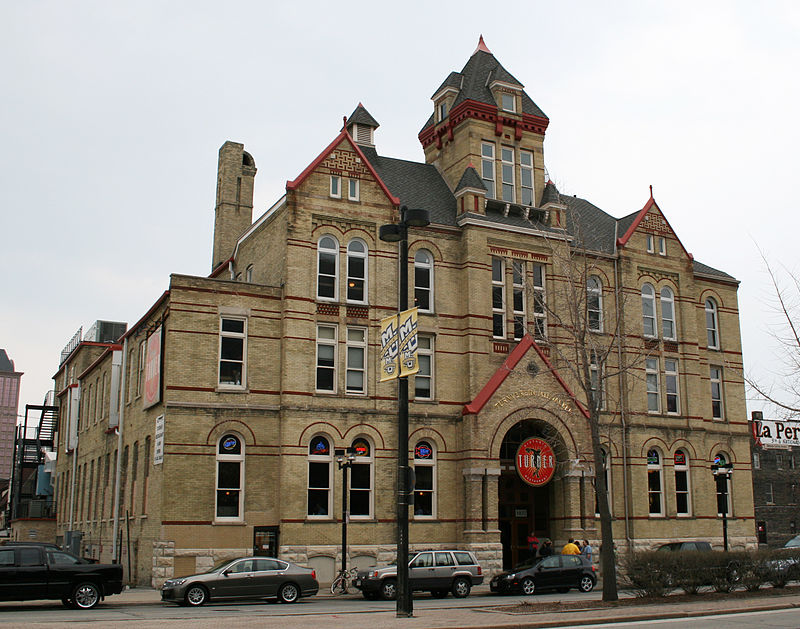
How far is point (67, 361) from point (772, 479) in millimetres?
51711

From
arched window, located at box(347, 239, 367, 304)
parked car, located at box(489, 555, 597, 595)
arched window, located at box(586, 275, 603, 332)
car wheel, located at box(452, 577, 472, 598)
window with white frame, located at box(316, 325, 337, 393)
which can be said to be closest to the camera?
car wheel, located at box(452, 577, 472, 598)

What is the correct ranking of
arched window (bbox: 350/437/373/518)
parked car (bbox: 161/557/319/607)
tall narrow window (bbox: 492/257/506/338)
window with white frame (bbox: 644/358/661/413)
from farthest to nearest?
window with white frame (bbox: 644/358/661/413), tall narrow window (bbox: 492/257/506/338), arched window (bbox: 350/437/373/518), parked car (bbox: 161/557/319/607)

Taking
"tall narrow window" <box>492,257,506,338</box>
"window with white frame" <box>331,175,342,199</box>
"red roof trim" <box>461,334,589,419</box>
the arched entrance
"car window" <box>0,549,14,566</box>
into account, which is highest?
"window with white frame" <box>331,175,342,199</box>

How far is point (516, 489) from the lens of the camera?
3559 cm

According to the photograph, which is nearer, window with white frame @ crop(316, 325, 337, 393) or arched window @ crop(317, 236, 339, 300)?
window with white frame @ crop(316, 325, 337, 393)

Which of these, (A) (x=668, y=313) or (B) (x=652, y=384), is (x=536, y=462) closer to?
(B) (x=652, y=384)

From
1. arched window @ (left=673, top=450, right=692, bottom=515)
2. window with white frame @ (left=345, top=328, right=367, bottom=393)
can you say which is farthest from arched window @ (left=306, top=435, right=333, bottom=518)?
arched window @ (left=673, top=450, right=692, bottom=515)

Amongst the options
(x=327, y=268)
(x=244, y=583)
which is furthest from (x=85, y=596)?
(x=327, y=268)

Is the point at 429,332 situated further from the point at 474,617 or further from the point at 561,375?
the point at 474,617

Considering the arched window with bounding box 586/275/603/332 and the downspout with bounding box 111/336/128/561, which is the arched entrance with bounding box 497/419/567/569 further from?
the downspout with bounding box 111/336/128/561

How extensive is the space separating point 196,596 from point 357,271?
554 inches

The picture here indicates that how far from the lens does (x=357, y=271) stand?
34.0 metres

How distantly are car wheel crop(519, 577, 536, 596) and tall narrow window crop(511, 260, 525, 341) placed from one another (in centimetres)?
1116

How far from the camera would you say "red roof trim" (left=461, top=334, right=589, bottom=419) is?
3338cm
